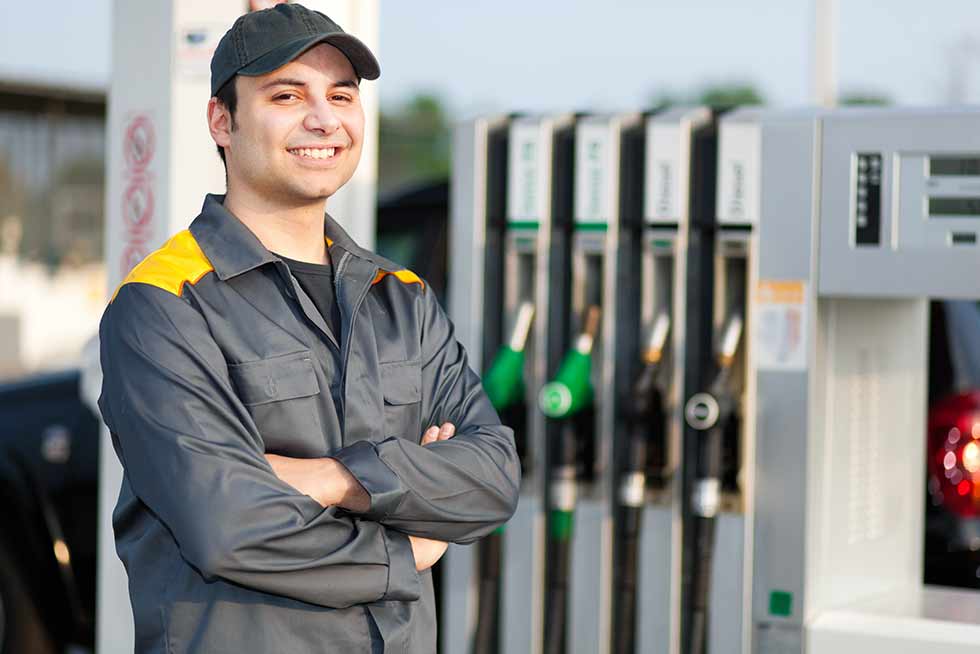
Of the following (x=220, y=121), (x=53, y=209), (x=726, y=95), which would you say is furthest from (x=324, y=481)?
(x=726, y=95)

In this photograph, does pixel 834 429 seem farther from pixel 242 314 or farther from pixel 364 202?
pixel 242 314

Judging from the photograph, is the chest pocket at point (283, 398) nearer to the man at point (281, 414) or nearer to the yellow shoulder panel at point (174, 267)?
the man at point (281, 414)

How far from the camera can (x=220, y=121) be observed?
2.74 metres

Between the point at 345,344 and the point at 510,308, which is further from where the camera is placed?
the point at 510,308

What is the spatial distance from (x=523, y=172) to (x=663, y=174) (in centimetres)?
39

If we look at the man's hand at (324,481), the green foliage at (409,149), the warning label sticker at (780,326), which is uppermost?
the green foliage at (409,149)

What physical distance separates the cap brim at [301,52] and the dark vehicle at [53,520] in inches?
137

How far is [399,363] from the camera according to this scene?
2.77 m

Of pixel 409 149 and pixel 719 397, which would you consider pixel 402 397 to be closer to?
pixel 719 397

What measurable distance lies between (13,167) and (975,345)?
2316 centimetres

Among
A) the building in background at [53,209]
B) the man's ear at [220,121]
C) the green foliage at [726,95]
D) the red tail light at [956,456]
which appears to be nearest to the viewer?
the man's ear at [220,121]

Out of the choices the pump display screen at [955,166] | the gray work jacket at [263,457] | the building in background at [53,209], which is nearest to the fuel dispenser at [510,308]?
the pump display screen at [955,166]

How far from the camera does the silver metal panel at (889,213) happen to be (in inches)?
140

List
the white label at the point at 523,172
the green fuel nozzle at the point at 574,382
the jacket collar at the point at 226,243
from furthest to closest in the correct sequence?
the white label at the point at 523,172 → the green fuel nozzle at the point at 574,382 → the jacket collar at the point at 226,243
